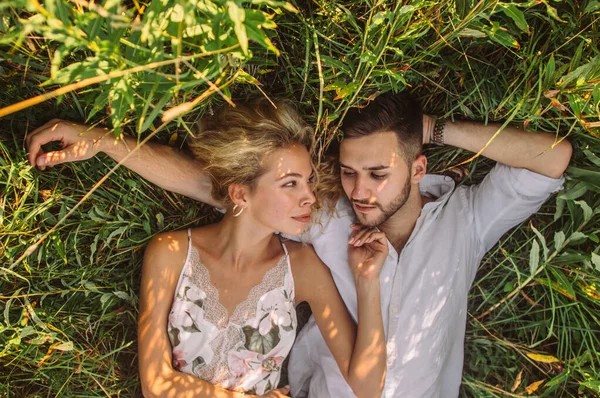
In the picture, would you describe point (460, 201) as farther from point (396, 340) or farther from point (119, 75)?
point (119, 75)

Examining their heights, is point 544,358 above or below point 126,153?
below

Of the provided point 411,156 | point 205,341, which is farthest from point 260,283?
point 411,156

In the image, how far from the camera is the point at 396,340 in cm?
295

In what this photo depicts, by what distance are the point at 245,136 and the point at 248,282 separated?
85 centimetres

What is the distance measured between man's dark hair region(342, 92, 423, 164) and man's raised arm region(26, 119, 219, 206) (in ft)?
2.96

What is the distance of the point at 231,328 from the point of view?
2.80 metres

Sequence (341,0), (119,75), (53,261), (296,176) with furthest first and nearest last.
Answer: (53,261)
(296,176)
(341,0)
(119,75)

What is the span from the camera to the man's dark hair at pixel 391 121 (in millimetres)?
2703

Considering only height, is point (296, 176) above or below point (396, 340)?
above

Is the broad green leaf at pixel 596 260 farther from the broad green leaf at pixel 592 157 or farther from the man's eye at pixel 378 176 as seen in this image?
the man's eye at pixel 378 176

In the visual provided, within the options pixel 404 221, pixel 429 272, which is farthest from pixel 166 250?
pixel 429 272

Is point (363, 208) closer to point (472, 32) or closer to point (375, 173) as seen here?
point (375, 173)

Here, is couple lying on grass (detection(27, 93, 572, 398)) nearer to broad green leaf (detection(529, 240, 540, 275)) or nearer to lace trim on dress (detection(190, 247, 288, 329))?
lace trim on dress (detection(190, 247, 288, 329))

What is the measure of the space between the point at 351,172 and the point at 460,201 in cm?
77
